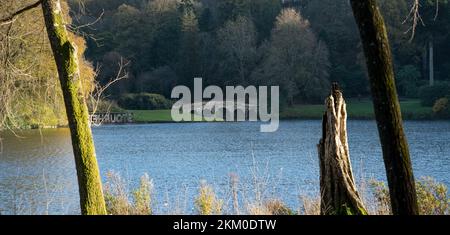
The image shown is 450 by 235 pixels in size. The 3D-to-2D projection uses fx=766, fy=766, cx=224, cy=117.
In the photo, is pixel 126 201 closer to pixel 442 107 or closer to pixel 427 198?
pixel 427 198

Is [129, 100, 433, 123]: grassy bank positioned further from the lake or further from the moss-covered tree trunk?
the moss-covered tree trunk

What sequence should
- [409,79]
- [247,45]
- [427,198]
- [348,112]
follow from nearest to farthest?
[427,198], [348,112], [409,79], [247,45]

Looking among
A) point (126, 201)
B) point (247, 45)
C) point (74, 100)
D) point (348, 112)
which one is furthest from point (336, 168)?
point (247, 45)

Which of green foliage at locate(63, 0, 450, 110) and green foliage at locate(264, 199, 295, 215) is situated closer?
green foliage at locate(264, 199, 295, 215)

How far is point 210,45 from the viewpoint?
211 ft

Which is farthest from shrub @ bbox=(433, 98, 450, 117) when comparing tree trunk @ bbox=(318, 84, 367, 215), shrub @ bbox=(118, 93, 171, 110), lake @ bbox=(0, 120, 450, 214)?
tree trunk @ bbox=(318, 84, 367, 215)

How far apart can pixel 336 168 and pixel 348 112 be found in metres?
46.4

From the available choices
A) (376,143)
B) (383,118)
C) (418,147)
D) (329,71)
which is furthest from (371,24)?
A: (329,71)

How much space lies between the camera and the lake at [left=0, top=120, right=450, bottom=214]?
15.4 metres

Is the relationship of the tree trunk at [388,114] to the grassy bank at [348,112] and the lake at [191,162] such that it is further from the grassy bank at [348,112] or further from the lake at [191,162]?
the grassy bank at [348,112]

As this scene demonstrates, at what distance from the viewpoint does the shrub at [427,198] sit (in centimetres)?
961

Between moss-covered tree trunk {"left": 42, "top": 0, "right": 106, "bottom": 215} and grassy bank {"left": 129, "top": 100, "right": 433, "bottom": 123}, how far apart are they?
4336cm

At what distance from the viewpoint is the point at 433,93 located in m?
51.2
